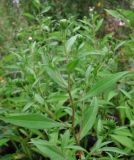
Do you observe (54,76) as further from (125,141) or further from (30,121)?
(125,141)

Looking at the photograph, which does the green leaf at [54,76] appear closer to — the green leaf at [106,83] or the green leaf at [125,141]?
the green leaf at [106,83]

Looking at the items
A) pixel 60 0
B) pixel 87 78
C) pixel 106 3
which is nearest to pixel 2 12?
pixel 60 0

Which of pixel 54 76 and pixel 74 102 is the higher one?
pixel 54 76

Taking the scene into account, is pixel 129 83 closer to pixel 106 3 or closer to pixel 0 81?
pixel 0 81

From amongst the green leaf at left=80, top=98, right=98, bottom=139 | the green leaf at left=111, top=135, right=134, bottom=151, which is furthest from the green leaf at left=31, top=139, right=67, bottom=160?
the green leaf at left=111, top=135, right=134, bottom=151

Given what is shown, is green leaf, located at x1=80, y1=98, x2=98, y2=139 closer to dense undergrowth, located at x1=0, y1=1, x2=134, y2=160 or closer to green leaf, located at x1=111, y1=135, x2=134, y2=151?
dense undergrowth, located at x1=0, y1=1, x2=134, y2=160

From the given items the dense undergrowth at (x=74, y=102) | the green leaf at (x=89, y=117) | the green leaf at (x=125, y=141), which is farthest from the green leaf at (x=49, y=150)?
the green leaf at (x=125, y=141)

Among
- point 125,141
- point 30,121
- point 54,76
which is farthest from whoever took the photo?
point 125,141

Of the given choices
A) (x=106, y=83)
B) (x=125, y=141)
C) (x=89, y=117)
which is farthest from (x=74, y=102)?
(x=106, y=83)

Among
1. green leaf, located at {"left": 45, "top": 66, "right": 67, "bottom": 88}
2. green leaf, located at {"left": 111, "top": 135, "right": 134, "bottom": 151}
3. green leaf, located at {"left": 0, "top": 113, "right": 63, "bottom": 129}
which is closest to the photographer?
green leaf, located at {"left": 0, "top": 113, "right": 63, "bottom": 129}
